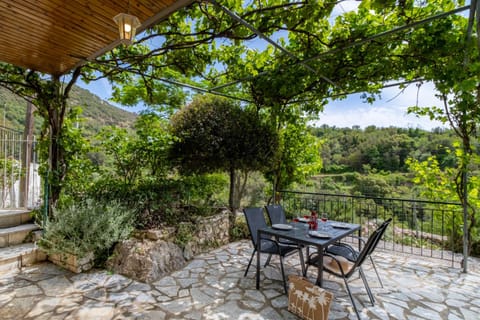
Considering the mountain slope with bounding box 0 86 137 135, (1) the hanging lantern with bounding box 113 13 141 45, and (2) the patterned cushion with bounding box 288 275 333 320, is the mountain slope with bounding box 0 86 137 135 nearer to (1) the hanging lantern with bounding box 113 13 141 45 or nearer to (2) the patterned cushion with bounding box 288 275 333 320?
(1) the hanging lantern with bounding box 113 13 141 45

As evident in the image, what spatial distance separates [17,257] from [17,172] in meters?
1.91

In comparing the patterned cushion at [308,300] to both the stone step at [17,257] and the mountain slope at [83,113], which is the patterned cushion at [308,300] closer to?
the stone step at [17,257]

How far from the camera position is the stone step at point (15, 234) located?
350 centimetres

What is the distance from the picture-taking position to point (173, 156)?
185 inches

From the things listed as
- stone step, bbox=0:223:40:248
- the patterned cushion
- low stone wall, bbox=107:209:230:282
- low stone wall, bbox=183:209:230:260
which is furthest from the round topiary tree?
the patterned cushion

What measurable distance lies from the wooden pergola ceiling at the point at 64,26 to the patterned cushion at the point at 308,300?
286 centimetres

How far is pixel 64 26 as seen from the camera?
2600mm

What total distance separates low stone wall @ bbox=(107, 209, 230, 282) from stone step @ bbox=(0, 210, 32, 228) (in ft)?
6.64

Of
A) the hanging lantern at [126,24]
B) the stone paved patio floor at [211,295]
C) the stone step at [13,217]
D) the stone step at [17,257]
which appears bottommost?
the stone paved patio floor at [211,295]

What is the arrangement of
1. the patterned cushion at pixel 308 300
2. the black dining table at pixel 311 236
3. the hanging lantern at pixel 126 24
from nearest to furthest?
the hanging lantern at pixel 126 24 → the patterned cushion at pixel 308 300 → the black dining table at pixel 311 236

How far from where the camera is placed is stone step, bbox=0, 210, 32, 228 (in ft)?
12.4

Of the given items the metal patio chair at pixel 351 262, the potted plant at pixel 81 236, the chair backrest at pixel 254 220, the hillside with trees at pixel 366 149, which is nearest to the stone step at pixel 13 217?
the potted plant at pixel 81 236

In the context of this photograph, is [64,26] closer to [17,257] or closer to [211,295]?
[17,257]

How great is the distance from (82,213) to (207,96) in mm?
3112
